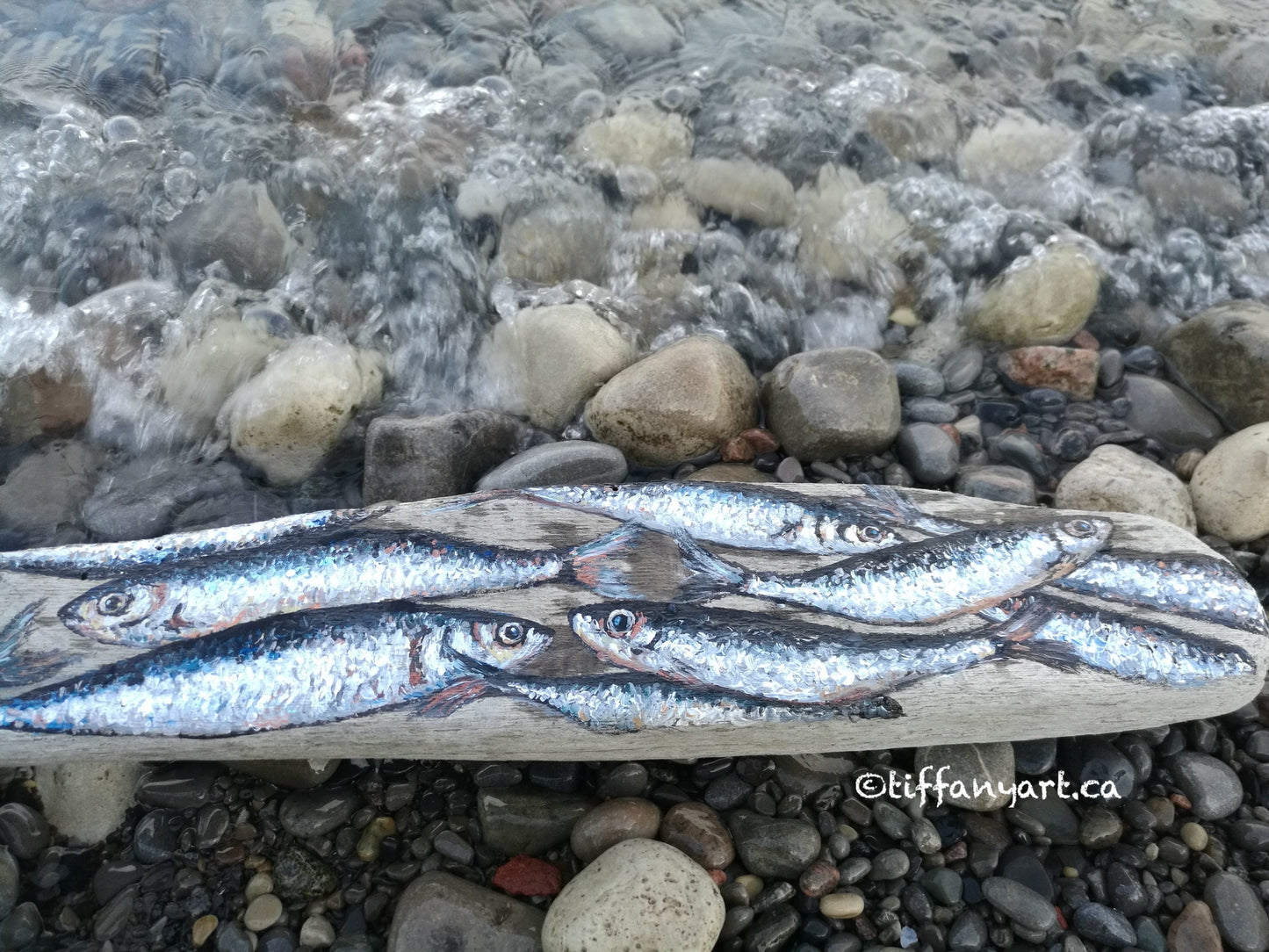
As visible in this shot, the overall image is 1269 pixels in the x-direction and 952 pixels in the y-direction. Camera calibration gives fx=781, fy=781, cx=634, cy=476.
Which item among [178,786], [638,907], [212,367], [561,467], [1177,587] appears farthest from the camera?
[212,367]

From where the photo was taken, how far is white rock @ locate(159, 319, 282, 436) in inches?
148

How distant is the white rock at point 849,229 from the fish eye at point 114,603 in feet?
11.6

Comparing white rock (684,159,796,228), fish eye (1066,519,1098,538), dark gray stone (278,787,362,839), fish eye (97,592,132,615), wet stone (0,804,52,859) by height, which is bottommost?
wet stone (0,804,52,859)

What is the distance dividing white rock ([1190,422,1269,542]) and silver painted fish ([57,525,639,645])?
2342 mm

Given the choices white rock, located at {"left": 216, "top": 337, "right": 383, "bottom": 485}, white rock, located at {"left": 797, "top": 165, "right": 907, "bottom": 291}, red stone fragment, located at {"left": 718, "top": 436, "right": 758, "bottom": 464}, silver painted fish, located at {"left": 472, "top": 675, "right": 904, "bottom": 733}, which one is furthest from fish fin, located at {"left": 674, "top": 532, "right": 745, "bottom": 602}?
white rock, located at {"left": 797, "top": 165, "right": 907, "bottom": 291}

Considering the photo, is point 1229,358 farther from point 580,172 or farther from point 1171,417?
point 580,172

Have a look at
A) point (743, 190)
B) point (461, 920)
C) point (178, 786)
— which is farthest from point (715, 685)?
point (743, 190)

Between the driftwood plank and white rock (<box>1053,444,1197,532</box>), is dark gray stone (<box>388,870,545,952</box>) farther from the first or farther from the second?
white rock (<box>1053,444,1197,532</box>)

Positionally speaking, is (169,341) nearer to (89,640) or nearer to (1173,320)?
(89,640)

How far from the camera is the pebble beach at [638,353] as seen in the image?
2.41m

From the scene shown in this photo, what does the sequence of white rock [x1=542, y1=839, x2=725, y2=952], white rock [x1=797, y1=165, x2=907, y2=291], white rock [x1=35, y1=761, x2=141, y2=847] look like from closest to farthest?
1. white rock [x1=542, y1=839, x2=725, y2=952]
2. white rock [x1=35, y1=761, x2=141, y2=847]
3. white rock [x1=797, y1=165, x2=907, y2=291]

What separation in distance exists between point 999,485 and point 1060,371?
0.83 meters

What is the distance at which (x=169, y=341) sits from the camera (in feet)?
13.0

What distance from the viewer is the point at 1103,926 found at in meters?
2.29
